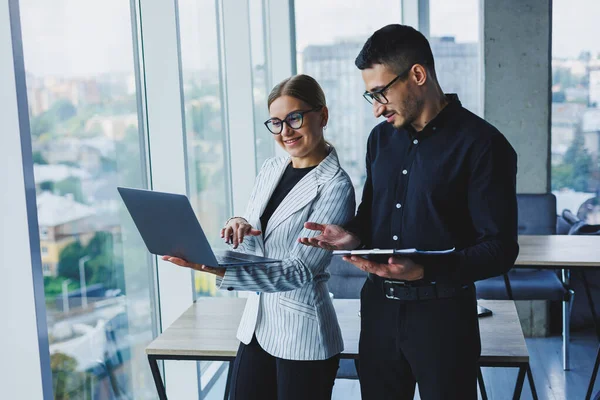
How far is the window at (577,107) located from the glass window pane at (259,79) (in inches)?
91.2

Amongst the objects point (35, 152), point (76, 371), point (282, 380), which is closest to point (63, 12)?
point (35, 152)

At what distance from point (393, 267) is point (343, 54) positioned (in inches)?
165

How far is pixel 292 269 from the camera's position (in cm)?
191

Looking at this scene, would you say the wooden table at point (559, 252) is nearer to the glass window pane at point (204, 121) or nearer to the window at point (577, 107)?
the window at point (577, 107)

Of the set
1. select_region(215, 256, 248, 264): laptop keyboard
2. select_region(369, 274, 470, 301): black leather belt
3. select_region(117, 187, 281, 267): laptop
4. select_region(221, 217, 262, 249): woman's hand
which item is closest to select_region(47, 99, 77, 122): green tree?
select_region(117, 187, 281, 267): laptop

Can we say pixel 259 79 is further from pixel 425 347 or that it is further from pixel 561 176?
pixel 425 347

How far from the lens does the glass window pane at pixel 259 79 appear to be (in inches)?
188

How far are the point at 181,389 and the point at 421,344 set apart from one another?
1725 mm

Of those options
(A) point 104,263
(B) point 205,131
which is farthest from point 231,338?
(B) point 205,131

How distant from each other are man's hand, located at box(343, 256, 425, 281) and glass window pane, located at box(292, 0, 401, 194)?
367cm

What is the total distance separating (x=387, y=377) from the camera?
1.93m

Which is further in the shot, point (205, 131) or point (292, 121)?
point (205, 131)

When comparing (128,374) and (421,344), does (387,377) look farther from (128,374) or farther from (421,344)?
(128,374)

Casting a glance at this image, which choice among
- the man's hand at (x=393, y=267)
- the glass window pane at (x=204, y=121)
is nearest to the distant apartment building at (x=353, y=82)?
the glass window pane at (x=204, y=121)
